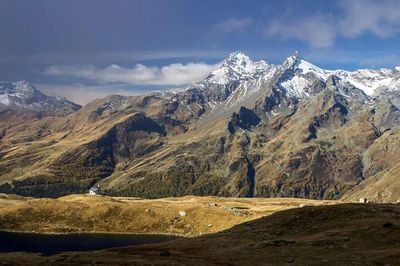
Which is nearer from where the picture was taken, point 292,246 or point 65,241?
point 292,246

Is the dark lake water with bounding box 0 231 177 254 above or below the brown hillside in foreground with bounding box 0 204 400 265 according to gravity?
below

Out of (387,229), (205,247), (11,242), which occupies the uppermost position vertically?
(387,229)

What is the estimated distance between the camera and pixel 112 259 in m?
66.3

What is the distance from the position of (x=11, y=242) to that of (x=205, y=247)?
11443 centimetres

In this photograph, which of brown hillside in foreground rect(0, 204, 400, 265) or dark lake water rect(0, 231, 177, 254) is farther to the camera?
dark lake water rect(0, 231, 177, 254)

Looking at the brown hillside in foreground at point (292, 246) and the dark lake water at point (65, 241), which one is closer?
the brown hillside in foreground at point (292, 246)

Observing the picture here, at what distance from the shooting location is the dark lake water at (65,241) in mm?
163500

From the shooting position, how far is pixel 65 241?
179m

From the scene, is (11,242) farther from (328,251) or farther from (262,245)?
(328,251)

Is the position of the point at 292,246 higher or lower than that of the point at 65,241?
higher

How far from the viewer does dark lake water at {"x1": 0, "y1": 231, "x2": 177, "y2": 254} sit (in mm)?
163500

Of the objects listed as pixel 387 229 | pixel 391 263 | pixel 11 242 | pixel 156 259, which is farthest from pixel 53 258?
pixel 11 242

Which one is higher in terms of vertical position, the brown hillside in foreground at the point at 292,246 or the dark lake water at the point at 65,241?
the brown hillside in foreground at the point at 292,246

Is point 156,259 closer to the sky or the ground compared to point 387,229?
closer to the ground
